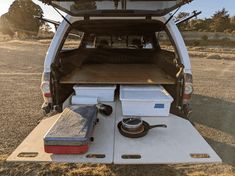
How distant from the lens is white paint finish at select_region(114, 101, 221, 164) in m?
2.27

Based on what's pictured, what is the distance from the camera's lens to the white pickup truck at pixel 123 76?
2350 mm

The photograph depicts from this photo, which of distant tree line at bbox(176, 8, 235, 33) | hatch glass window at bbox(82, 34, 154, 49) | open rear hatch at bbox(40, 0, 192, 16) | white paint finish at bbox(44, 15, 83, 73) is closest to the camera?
open rear hatch at bbox(40, 0, 192, 16)

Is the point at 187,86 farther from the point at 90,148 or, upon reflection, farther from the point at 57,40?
the point at 57,40

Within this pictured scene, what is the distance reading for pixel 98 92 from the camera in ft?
11.5

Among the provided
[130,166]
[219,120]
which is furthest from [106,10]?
[219,120]

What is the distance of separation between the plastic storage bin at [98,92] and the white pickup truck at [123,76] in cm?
13

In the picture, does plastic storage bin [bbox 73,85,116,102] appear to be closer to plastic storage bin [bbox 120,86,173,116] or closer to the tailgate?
plastic storage bin [bbox 120,86,173,116]

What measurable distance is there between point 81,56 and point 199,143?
3.53 m

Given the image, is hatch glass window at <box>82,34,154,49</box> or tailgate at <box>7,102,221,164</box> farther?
hatch glass window at <box>82,34,154,49</box>

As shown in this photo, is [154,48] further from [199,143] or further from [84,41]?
[199,143]

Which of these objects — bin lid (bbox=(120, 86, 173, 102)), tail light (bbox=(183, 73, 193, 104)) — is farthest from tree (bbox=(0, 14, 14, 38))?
tail light (bbox=(183, 73, 193, 104))

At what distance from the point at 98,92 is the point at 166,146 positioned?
133cm

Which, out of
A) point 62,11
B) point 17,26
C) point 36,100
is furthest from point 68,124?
point 17,26

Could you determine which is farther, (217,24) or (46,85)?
(217,24)
